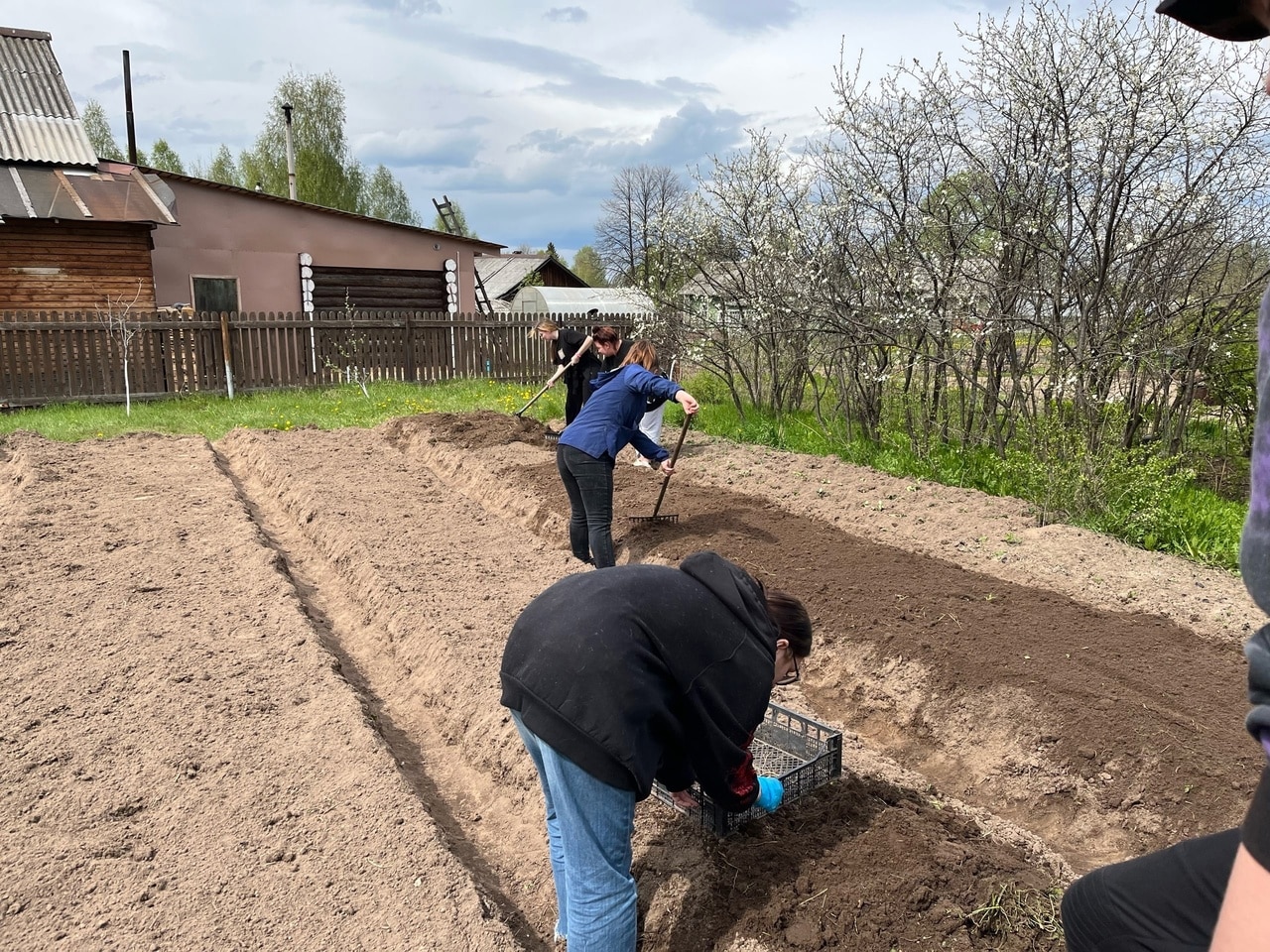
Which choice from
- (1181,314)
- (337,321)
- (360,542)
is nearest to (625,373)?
(360,542)

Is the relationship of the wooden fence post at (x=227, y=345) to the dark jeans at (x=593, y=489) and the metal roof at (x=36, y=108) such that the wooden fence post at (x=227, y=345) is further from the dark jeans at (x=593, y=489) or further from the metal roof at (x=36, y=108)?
the dark jeans at (x=593, y=489)

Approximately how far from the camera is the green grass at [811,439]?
21.3 feet

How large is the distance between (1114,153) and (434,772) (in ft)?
22.7

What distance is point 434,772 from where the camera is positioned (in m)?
4.32

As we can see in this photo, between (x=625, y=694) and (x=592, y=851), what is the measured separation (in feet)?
1.73

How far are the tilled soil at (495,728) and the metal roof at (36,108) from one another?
1305cm

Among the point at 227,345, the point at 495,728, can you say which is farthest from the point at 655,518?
the point at 227,345

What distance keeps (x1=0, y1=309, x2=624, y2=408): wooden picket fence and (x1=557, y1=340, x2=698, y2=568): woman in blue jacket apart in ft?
38.6

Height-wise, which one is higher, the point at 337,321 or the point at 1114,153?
the point at 1114,153

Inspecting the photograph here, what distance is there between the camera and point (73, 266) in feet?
54.3

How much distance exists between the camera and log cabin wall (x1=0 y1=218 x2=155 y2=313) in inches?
634

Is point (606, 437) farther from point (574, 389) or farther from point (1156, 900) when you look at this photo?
point (574, 389)

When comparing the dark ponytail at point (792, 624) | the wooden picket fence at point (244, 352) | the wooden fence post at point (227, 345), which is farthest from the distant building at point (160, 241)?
the dark ponytail at point (792, 624)

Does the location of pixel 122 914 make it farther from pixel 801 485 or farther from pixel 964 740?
pixel 801 485
